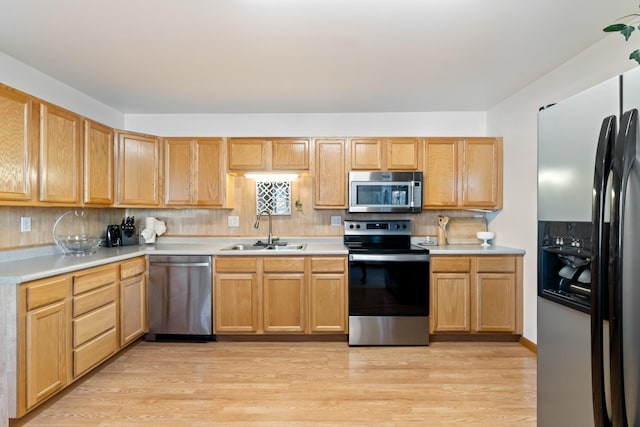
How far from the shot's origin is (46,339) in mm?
2104

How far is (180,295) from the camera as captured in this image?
128 inches

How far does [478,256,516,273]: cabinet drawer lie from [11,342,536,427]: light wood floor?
0.71m

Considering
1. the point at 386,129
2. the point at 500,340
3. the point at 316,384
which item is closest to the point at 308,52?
the point at 386,129

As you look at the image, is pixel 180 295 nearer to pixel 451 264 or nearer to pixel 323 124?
pixel 323 124

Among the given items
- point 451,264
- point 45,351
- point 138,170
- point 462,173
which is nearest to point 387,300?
point 451,264

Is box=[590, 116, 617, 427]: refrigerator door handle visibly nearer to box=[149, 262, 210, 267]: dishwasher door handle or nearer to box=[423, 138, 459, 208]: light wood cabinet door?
box=[423, 138, 459, 208]: light wood cabinet door

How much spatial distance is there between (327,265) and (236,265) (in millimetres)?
861

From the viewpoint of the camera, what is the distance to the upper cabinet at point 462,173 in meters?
3.55

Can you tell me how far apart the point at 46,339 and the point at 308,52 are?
8.26 ft

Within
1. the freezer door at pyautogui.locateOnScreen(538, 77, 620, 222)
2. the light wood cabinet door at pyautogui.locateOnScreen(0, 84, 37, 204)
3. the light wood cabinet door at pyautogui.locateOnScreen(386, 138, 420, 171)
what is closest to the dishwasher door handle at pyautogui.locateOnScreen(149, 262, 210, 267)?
the light wood cabinet door at pyautogui.locateOnScreen(0, 84, 37, 204)

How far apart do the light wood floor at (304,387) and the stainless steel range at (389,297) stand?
14 centimetres

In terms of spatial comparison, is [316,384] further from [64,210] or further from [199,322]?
[64,210]

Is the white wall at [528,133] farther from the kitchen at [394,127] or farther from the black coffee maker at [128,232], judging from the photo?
the black coffee maker at [128,232]

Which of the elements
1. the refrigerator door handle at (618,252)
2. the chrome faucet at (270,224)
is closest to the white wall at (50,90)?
the chrome faucet at (270,224)
